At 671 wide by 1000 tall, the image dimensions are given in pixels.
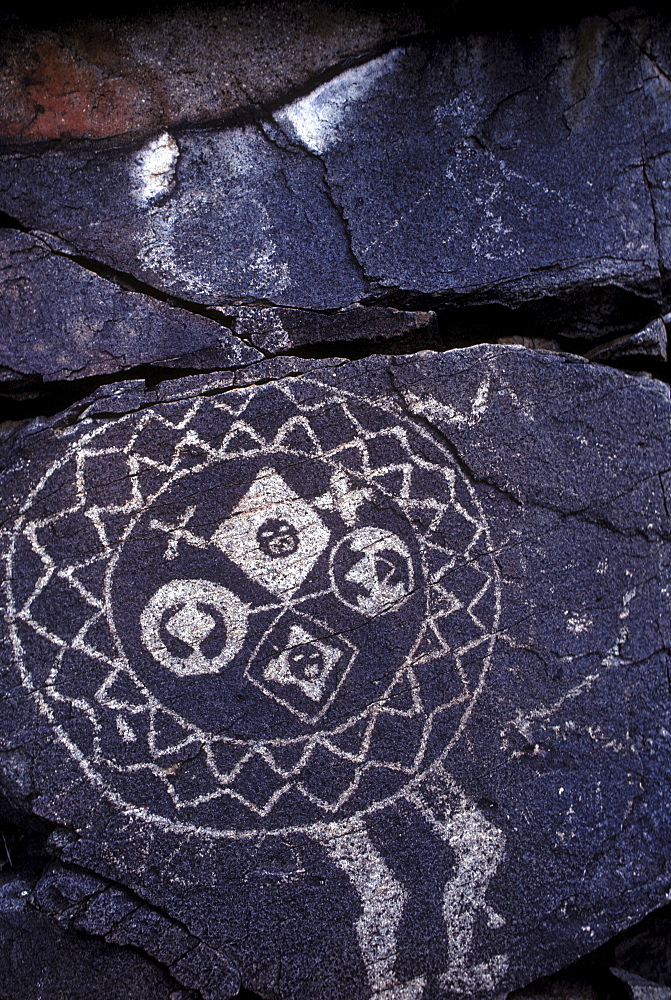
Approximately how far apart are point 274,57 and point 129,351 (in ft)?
3.27

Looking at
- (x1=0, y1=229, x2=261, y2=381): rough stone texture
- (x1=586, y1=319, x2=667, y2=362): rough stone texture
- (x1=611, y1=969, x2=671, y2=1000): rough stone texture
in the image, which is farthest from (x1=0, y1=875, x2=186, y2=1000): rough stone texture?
(x1=586, y1=319, x2=667, y2=362): rough stone texture

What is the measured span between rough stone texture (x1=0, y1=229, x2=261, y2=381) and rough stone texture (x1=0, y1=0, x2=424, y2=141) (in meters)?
0.41

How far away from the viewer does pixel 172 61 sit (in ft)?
6.48

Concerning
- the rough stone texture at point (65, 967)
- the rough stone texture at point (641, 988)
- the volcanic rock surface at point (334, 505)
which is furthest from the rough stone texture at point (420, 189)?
the rough stone texture at point (641, 988)

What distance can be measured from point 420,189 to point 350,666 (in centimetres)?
140

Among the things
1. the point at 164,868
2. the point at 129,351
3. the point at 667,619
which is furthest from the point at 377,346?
the point at 164,868

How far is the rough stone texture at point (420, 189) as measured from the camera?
6.33 ft

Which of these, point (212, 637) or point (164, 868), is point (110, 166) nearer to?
point (212, 637)

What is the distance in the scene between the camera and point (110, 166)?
1941mm

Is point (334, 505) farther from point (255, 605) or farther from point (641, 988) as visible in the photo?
point (641, 988)

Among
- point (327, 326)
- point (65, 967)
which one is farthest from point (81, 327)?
point (65, 967)

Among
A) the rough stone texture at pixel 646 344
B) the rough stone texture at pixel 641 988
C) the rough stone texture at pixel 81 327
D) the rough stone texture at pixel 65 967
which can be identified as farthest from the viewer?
the rough stone texture at pixel 646 344

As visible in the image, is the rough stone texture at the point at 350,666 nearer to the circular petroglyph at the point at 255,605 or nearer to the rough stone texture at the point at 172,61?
the circular petroglyph at the point at 255,605

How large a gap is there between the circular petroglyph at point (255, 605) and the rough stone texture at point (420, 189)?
1.43 ft
